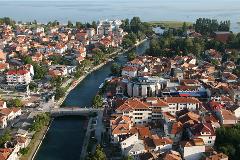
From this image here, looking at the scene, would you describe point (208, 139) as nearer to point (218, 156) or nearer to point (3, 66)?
point (218, 156)

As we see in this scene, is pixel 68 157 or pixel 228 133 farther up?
pixel 228 133

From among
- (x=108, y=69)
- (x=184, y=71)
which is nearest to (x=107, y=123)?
(x=184, y=71)

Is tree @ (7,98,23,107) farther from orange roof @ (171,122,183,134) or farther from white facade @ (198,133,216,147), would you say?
white facade @ (198,133,216,147)

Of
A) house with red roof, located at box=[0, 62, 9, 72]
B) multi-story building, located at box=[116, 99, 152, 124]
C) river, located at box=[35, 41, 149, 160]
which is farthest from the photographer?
house with red roof, located at box=[0, 62, 9, 72]

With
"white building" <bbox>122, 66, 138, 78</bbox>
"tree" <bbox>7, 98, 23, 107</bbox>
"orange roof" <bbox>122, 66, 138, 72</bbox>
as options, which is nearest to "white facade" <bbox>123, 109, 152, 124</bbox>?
"tree" <bbox>7, 98, 23, 107</bbox>

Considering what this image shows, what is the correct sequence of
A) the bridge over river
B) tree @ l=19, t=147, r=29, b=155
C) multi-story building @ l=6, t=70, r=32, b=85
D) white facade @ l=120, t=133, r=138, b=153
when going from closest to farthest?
1. white facade @ l=120, t=133, r=138, b=153
2. tree @ l=19, t=147, r=29, b=155
3. the bridge over river
4. multi-story building @ l=6, t=70, r=32, b=85

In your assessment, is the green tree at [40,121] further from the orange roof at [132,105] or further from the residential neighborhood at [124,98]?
the orange roof at [132,105]

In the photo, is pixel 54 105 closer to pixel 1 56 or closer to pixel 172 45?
pixel 1 56

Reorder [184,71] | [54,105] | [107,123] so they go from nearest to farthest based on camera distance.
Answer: [107,123], [54,105], [184,71]

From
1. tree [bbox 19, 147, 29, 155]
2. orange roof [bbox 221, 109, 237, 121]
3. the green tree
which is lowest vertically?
tree [bbox 19, 147, 29, 155]
